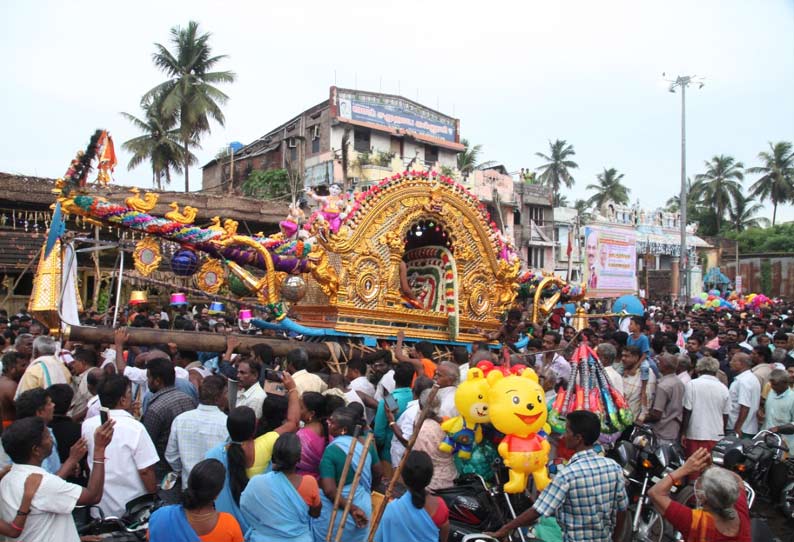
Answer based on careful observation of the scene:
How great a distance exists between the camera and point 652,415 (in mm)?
6844

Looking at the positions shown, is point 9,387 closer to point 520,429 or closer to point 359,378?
point 359,378

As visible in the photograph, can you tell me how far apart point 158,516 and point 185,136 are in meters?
26.6

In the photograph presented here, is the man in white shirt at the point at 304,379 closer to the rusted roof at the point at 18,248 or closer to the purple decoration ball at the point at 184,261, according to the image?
the purple decoration ball at the point at 184,261

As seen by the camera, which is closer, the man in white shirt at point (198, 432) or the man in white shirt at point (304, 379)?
the man in white shirt at point (198, 432)

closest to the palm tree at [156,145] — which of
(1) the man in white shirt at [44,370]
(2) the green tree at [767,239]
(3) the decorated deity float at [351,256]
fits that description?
(3) the decorated deity float at [351,256]

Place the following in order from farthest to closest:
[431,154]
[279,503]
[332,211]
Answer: [431,154], [332,211], [279,503]

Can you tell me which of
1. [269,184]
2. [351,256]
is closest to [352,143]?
[269,184]

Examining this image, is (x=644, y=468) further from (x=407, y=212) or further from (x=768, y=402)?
(x=407, y=212)

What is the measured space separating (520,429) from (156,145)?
86.0 feet

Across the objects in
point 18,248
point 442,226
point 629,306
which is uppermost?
point 442,226

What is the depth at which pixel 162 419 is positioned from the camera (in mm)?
5133

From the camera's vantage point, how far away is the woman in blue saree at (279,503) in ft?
12.1

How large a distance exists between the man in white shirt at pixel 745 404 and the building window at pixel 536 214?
31015mm

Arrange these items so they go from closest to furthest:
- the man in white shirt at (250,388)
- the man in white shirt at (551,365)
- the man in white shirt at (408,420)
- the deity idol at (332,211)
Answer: the man in white shirt at (408,420)
the man in white shirt at (250,388)
the man in white shirt at (551,365)
the deity idol at (332,211)
